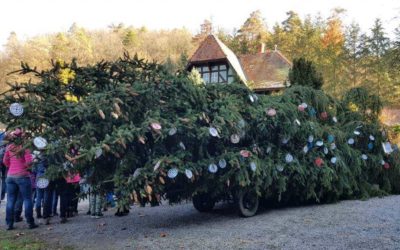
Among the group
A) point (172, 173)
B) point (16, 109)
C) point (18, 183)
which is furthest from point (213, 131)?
point (18, 183)

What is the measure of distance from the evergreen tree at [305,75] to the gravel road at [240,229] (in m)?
4.25

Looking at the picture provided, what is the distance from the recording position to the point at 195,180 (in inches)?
306

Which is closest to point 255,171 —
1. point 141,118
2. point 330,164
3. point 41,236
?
point 141,118

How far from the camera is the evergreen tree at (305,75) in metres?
13.1

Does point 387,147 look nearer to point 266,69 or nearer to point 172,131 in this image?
point 172,131

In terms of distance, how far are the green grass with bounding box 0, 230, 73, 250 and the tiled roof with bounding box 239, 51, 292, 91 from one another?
25.1 meters

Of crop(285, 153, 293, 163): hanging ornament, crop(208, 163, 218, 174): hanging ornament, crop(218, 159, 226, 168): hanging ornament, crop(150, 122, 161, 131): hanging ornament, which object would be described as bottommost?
crop(208, 163, 218, 174): hanging ornament

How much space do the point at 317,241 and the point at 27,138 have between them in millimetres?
4565

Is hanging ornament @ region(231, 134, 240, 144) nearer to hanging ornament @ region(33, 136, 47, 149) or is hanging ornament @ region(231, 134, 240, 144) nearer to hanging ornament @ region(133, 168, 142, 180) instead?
hanging ornament @ region(133, 168, 142, 180)

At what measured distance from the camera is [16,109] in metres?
6.79

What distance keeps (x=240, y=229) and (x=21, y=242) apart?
11.3 ft

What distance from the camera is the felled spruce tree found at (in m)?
6.93

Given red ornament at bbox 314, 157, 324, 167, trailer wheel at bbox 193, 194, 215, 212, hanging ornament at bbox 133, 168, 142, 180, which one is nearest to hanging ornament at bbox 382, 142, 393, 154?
red ornament at bbox 314, 157, 324, 167

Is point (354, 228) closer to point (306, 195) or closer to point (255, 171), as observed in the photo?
point (255, 171)
